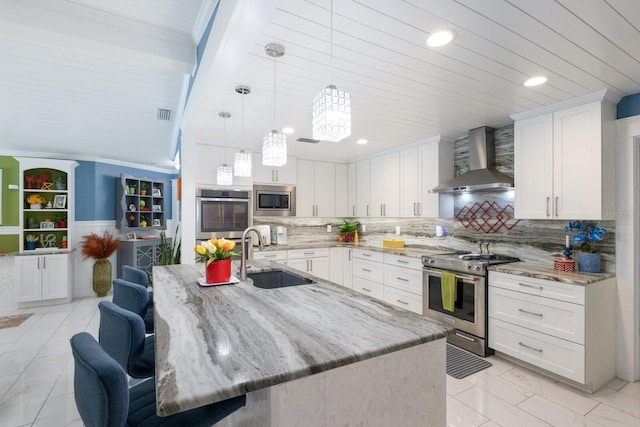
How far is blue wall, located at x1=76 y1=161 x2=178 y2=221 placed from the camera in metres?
5.61

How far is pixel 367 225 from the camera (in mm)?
5617

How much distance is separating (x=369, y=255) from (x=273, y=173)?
1943 millimetres

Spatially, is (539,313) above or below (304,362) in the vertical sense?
below

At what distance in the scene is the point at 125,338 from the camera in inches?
58.2

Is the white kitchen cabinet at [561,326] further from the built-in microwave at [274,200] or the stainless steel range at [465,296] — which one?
the built-in microwave at [274,200]

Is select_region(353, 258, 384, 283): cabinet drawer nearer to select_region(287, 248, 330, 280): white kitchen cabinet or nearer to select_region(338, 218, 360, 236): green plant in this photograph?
select_region(287, 248, 330, 280): white kitchen cabinet

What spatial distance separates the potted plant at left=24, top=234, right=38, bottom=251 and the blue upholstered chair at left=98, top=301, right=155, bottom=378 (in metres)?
4.87

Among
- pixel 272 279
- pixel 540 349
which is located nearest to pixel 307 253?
pixel 272 279

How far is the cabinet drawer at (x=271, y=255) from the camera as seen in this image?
4.52m

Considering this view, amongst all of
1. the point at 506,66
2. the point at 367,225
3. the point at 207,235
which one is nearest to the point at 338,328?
the point at 506,66

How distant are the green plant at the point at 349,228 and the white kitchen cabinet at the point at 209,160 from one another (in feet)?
7.34

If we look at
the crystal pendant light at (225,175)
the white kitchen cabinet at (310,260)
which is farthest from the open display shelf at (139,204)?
the white kitchen cabinet at (310,260)

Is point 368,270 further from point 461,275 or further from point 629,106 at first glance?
point 629,106

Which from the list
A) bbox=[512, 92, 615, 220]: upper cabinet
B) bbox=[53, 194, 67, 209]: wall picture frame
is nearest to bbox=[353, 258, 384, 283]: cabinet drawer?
bbox=[512, 92, 615, 220]: upper cabinet
